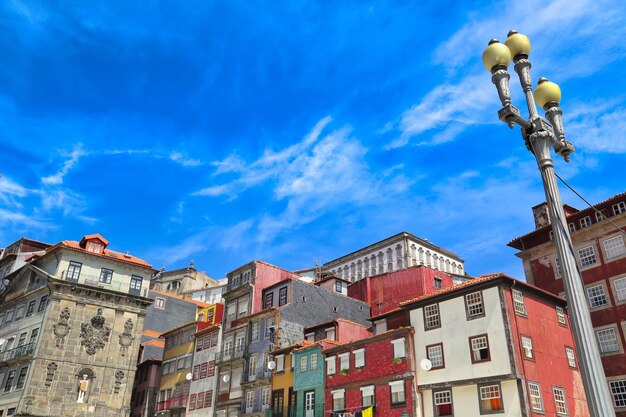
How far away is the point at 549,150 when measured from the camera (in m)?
11.1

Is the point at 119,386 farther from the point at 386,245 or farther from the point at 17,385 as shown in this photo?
the point at 386,245

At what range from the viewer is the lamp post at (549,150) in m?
9.09

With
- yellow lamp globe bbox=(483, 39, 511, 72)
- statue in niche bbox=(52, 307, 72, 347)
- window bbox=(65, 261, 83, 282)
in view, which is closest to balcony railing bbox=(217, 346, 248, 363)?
statue in niche bbox=(52, 307, 72, 347)

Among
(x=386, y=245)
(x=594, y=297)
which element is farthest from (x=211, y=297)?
(x=594, y=297)

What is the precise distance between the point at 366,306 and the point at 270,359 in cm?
1430

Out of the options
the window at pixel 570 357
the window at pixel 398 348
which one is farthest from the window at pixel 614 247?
the window at pixel 398 348

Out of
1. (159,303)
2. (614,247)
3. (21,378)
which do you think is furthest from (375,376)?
(159,303)

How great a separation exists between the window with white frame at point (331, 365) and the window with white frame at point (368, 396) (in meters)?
3.80

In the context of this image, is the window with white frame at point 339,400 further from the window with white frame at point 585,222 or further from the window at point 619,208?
the window at point 619,208

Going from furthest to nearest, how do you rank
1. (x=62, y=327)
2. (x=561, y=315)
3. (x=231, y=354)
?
1. (x=62, y=327)
2. (x=231, y=354)
3. (x=561, y=315)

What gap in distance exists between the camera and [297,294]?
5397 cm

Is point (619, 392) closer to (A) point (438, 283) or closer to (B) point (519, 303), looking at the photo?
(B) point (519, 303)

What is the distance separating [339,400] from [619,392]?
20.0 m

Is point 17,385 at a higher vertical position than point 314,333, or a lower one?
lower
